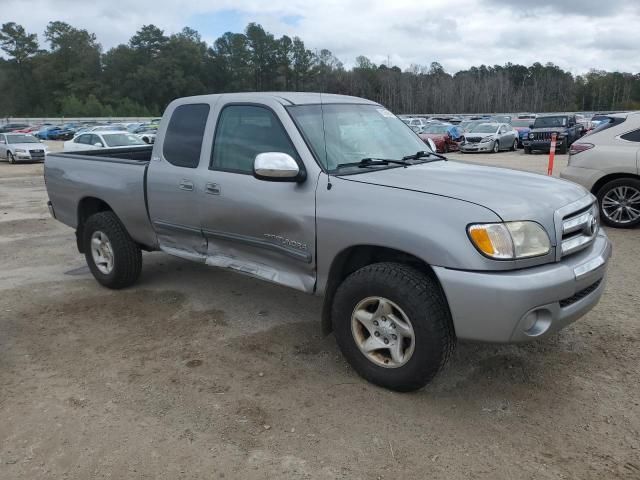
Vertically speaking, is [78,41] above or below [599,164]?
above

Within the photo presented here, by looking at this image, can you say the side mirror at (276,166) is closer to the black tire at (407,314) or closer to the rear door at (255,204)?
the rear door at (255,204)

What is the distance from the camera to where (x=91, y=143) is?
19.0 m

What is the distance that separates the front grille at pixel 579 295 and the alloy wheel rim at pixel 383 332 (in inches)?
34.9

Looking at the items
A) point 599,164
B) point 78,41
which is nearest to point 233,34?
point 78,41

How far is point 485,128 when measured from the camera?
25312 millimetres

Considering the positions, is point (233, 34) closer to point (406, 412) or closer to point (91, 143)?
point (91, 143)

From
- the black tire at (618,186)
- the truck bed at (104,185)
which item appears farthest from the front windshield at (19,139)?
the black tire at (618,186)

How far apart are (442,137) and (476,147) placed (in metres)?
1.60

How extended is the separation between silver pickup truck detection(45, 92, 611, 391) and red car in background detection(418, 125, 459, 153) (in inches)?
810

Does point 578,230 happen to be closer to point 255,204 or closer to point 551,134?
point 255,204

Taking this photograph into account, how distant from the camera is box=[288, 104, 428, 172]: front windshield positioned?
3828mm

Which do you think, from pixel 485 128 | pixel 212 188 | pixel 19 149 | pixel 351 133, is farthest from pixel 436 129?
pixel 212 188

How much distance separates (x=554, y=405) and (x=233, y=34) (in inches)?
4943

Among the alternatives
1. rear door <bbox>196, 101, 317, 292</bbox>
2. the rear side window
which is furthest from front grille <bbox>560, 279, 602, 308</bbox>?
the rear side window
